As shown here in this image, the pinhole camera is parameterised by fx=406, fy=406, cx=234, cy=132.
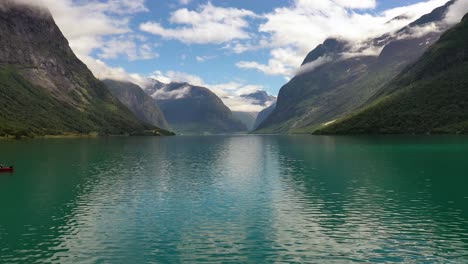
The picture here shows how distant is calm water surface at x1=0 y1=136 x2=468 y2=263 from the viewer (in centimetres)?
4394

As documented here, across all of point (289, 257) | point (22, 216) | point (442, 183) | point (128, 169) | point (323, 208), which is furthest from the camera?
point (128, 169)

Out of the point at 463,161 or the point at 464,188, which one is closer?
the point at 464,188

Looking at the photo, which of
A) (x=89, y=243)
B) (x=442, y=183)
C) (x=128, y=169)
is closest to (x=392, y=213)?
(x=442, y=183)

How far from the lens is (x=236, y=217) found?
61.1 metres

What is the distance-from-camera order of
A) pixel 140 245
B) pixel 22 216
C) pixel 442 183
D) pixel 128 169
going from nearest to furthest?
pixel 140 245 → pixel 22 216 → pixel 442 183 → pixel 128 169

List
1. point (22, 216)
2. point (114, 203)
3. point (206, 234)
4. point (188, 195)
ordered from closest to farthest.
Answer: point (206, 234)
point (22, 216)
point (114, 203)
point (188, 195)

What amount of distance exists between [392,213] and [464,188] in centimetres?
2983

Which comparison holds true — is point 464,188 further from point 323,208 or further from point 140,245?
point 140,245

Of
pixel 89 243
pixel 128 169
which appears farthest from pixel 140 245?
pixel 128 169

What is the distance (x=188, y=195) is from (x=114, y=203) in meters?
14.6

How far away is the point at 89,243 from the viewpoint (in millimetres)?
47906

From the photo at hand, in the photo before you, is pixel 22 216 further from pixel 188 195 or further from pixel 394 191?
pixel 394 191

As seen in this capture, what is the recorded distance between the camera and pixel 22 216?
2425 inches

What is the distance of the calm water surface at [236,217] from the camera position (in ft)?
144
